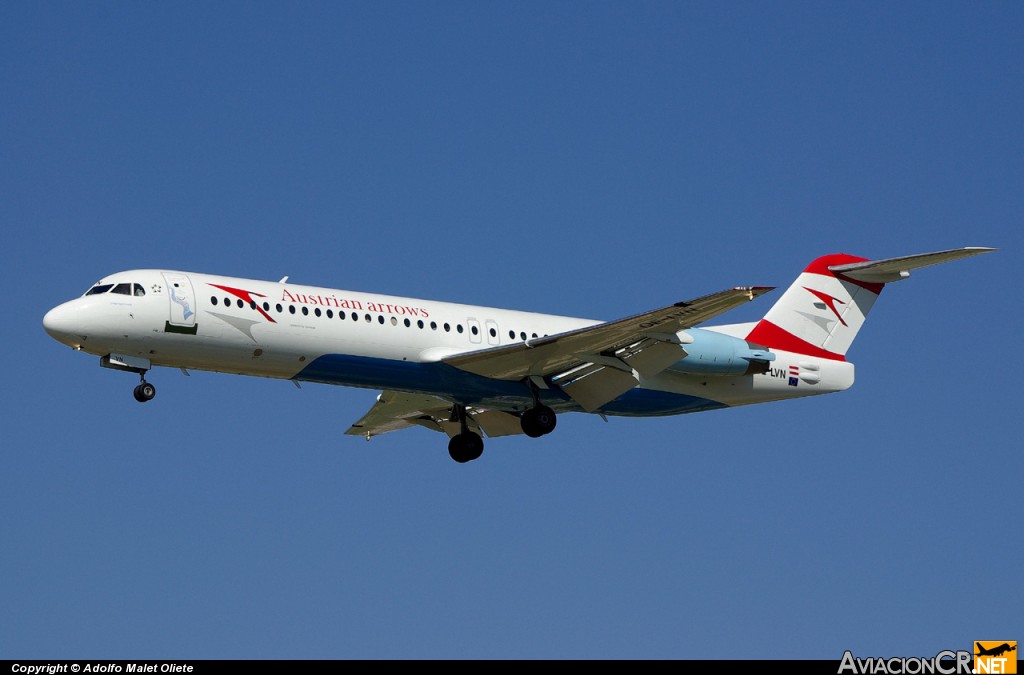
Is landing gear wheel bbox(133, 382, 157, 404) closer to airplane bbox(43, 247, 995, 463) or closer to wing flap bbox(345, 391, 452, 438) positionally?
airplane bbox(43, 247, 995, 463)

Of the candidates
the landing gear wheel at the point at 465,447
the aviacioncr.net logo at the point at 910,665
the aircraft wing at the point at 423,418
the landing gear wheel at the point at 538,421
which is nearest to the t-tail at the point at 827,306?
the landing gear wheel at the point at 538,421

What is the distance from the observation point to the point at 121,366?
27.3 m

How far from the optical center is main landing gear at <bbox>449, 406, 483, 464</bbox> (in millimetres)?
32844

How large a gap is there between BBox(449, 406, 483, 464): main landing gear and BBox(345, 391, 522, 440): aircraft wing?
0.20 m

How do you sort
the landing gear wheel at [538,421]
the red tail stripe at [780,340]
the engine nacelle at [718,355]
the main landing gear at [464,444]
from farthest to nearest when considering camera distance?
the red tail stripe at [780,340] < the main landing gear at [464,444] < the engine nacelle at [718,355] < the landing gear wheel at [538,421]

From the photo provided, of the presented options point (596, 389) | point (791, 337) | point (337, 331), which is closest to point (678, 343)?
point (596, 389)

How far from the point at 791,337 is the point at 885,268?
2.44 meters

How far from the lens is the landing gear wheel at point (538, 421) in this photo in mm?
30734

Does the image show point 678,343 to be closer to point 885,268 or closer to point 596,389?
point 596,389

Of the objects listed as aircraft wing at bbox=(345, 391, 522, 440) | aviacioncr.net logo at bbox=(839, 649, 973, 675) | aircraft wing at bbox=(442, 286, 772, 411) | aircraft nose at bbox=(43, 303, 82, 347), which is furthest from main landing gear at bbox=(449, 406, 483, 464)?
aviacioncr.net logo at bbox=(839, 649, 973, 675)

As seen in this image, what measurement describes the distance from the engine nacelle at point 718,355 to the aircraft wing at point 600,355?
0.97 meters

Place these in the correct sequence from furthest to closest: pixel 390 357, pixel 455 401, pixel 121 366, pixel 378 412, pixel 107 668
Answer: pixel 378 412 → pixel 455 401 → pixel 390 357 → pixel 121 366 → pixel 107 668

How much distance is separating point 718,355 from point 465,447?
5560 mm

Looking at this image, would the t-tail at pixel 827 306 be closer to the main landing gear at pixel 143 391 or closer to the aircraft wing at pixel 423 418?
the aircraft wing at pixel 423 418
